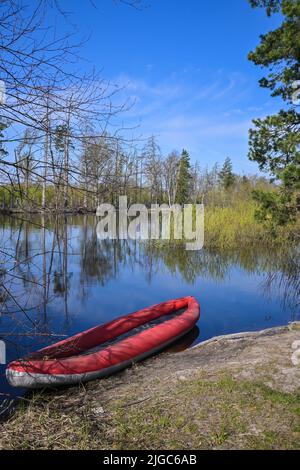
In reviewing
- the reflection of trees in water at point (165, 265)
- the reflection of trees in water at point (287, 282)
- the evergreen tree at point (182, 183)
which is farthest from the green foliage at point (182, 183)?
the reflection of trees in water at point (287, 282)

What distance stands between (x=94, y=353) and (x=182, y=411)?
→ 6.99 ft

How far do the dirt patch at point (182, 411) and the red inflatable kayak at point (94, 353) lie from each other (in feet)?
0.74

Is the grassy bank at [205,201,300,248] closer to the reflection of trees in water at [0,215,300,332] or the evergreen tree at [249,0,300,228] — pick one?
the reflection of trees in water at [0,215,300,332]

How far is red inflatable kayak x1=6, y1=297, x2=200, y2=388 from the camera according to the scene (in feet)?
15.2

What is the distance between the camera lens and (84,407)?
3717 millimetres

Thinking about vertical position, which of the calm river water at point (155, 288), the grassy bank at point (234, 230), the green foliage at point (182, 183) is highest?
the green foliage at point (182, 183)

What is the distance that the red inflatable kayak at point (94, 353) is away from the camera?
15.2 feet

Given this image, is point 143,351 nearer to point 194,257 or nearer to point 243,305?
point 243,305

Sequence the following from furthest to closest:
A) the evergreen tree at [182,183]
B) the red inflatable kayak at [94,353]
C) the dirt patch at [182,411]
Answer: the evergreen tree at [182,183] < the red inflatable kayak at [94,353] < the dirt patch at [182,411]

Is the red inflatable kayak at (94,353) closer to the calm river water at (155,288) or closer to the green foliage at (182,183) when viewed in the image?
the calm river water at (155,288)

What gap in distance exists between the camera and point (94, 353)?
17.0 ft

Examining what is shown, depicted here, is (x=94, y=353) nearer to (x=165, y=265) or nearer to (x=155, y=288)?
(x=155, y=288)

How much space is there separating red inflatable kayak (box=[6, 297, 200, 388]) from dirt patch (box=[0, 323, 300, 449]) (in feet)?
0.74

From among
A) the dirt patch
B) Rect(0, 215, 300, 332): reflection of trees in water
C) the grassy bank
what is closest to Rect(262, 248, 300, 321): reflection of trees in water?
Rect(0, 215, 300, 332): reflection of trees in water
